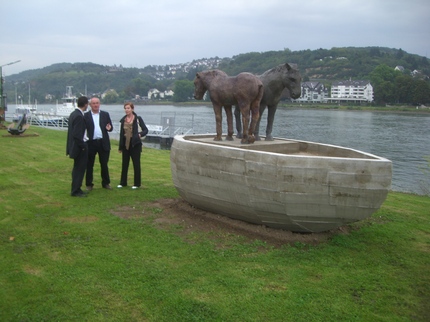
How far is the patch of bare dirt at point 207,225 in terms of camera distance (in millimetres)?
6980

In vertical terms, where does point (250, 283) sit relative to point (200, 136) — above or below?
below

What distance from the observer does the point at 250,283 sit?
5.38m

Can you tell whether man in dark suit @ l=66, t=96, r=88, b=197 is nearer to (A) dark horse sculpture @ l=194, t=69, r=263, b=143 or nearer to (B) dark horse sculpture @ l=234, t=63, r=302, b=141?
(A) dark horse sculpture @ l=194, t=69, r=263, b=143

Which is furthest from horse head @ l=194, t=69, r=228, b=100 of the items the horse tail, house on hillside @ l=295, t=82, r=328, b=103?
house on hillside @ l=295, t=82, r=328, b=103

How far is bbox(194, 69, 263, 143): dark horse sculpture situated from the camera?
26.7ft

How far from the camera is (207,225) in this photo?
304 inches

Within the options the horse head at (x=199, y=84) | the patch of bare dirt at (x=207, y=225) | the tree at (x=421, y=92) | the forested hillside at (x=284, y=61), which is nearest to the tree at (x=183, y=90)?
the forested hillside at (x=284, y=61)

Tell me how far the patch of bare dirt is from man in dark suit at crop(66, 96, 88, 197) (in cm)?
157

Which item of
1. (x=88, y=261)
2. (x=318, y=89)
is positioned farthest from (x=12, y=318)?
(x=318, y=89)

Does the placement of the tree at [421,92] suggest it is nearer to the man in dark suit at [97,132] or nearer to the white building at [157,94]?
the white building at [157,94]

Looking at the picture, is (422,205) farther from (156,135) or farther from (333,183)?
(156,135)

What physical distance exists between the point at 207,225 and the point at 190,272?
2.09 metres

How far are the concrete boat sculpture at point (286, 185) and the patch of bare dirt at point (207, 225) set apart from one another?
13cm

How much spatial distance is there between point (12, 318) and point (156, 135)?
3338cm
